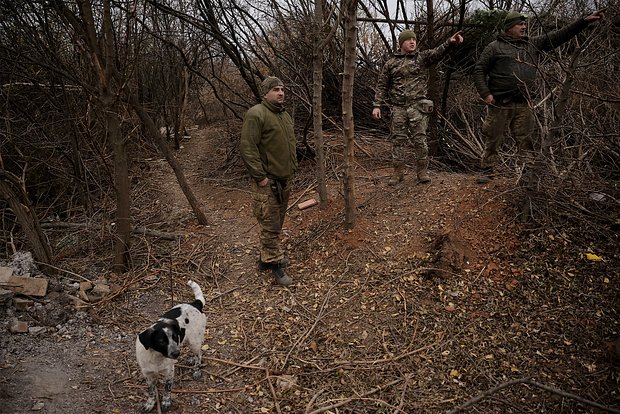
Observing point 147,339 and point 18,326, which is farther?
point 18,326

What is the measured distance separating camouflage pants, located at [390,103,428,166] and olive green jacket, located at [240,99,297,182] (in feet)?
5.64

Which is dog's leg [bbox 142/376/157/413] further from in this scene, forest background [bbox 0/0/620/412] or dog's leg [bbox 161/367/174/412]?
forest background [bbox 0/0/620/412]

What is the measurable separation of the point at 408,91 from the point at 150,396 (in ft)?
14.5

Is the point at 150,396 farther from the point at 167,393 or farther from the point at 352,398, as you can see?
the point at 352,398

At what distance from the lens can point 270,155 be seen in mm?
4445

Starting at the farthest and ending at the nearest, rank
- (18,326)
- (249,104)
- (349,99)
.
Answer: (249,104) < (349,99) < (18,326)

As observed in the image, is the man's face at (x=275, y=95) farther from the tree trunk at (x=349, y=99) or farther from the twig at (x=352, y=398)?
the twig at (x=352, y=398)

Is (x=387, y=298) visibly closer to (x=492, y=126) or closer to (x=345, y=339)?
(x=345, y=339)

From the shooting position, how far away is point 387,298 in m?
4.39

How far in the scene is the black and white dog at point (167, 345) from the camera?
9.79 feet

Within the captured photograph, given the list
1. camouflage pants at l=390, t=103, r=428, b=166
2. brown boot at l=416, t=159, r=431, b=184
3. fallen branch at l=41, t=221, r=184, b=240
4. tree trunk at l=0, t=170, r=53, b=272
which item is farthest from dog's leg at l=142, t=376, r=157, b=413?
brown boot at l=416, t=159, r=431, b=184

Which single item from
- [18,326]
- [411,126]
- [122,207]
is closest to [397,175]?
[411,126]

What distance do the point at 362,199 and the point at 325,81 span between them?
3934 mm

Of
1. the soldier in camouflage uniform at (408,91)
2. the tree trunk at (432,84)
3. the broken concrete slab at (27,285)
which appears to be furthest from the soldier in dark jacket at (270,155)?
the tree trunk at (432,84)
